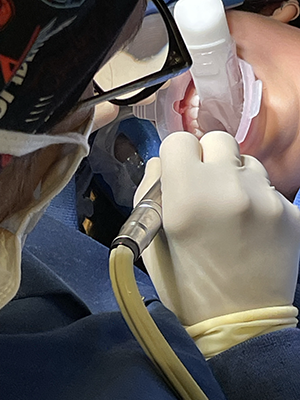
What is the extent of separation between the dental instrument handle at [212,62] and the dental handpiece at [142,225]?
1.41 ft

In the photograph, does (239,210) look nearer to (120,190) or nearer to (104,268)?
(104,268)

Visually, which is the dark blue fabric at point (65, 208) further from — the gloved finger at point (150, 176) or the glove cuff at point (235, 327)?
the glove cuff at point (235, 327)

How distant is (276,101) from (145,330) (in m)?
0.65

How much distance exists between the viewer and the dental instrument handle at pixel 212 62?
0.96 meters

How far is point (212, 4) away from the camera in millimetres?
967

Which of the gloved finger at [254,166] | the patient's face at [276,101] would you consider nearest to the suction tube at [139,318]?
the gloved finger at [254,166]

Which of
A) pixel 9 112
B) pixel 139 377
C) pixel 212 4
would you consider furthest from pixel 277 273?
pixel 212 4

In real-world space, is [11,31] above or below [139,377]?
above

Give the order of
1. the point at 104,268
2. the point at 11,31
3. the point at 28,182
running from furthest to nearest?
the point at 104,268, the point at 28,182, the point at 11,31

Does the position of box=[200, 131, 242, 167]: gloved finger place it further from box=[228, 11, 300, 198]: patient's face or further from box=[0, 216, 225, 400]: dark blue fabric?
box=[228, 11, 300, 198]: patient's face

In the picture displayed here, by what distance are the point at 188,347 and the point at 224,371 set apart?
5cm

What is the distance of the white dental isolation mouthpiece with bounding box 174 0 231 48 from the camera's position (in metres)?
0.96

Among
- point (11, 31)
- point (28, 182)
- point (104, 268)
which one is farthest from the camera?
point (104, 268)

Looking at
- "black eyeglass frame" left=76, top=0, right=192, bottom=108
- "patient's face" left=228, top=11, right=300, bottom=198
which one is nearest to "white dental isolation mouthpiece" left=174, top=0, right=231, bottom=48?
→ "patient's face" left=228, top=11, right=300, bottom=198
